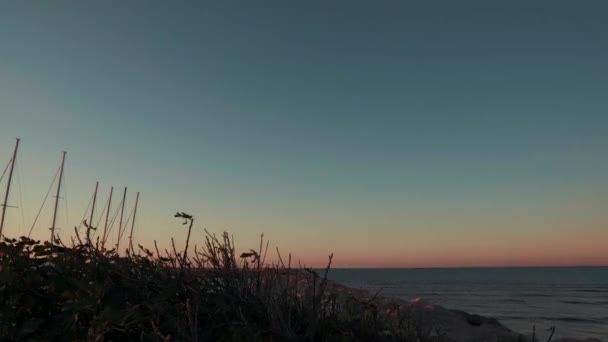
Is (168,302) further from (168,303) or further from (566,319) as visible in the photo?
(566,319)

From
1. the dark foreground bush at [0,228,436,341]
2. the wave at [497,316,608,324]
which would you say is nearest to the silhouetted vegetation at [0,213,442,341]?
the dark foreground bush at [0,228,436,341]

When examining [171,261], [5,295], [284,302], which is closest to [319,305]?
[284,302]

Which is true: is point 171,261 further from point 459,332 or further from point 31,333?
point 459,332

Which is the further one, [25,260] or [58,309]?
[25,260]

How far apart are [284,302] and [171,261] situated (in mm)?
1206

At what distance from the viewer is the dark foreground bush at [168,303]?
11.2 ft

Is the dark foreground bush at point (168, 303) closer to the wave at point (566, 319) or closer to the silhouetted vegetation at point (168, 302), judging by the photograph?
the silhouetted vegetation at point (168, 302)

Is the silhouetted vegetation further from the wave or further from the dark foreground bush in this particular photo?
the wave

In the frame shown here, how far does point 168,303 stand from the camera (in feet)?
12.6

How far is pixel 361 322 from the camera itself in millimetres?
3850

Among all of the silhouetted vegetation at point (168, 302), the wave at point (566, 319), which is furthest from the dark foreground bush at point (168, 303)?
the wave at point (566, 319)

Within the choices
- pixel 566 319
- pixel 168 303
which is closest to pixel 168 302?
pixel 168 303

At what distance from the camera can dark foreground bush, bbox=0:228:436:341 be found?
342cm

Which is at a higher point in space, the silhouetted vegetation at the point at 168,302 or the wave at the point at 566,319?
the silhouetted vegetation at the point at 168,302
